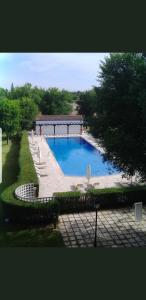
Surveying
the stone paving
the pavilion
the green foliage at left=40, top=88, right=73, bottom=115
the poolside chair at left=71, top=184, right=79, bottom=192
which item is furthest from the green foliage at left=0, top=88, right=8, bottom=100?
the stone paving

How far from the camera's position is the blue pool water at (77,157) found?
21938mm

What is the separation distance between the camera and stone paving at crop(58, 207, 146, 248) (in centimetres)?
1103

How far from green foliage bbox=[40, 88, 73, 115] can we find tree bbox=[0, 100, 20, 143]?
15.4m

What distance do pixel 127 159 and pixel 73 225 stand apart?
12.8ft

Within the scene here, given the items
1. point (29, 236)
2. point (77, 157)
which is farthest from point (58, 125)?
point (29, 236)

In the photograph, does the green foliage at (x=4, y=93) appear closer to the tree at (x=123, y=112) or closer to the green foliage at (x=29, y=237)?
the green foliage at (x=29, y=237)

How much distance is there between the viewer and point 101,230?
1195 cm

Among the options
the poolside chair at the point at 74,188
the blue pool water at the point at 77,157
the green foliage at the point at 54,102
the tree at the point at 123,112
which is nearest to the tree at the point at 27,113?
the blue pool water at the point at 77,157

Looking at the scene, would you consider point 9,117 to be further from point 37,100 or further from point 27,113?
point 37,100

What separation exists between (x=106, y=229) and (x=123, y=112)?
15.2 ft

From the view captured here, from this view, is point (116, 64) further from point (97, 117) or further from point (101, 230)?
point (101, 230)

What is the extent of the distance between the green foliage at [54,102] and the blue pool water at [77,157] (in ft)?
35.2

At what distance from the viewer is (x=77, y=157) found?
2764 cm

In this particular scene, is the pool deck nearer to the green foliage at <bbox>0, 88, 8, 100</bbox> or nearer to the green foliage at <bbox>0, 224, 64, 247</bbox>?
the green foliage at <bbox>0, 224, 64, 247</bbox>
